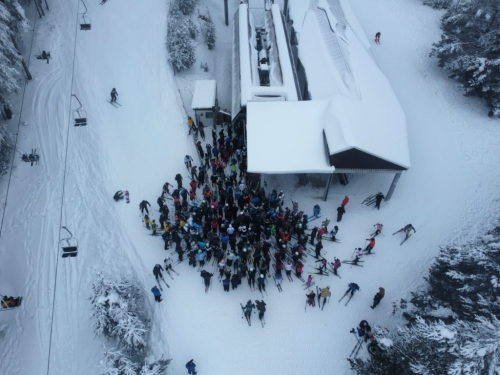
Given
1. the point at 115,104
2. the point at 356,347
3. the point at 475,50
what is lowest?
the point at 356,347

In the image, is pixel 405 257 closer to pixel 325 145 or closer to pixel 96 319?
pixel 325 145

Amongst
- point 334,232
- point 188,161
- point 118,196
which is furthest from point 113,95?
point 334,232

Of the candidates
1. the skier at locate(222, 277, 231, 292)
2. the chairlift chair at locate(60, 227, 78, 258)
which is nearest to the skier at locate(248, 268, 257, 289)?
the skier at locate(222, 277, 231, 292)

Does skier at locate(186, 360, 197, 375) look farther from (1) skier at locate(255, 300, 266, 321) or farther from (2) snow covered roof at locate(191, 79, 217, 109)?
(2) snow covered roof at locate(191, 79, 217, 109)

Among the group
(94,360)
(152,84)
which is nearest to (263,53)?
(152,84)

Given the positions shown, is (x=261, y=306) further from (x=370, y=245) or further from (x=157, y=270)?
(x=370, y=245)

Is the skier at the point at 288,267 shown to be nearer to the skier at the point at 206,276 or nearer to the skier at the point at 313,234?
the skier at the point at 313,234

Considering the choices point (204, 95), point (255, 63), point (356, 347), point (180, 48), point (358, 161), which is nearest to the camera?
point (356, 347)
